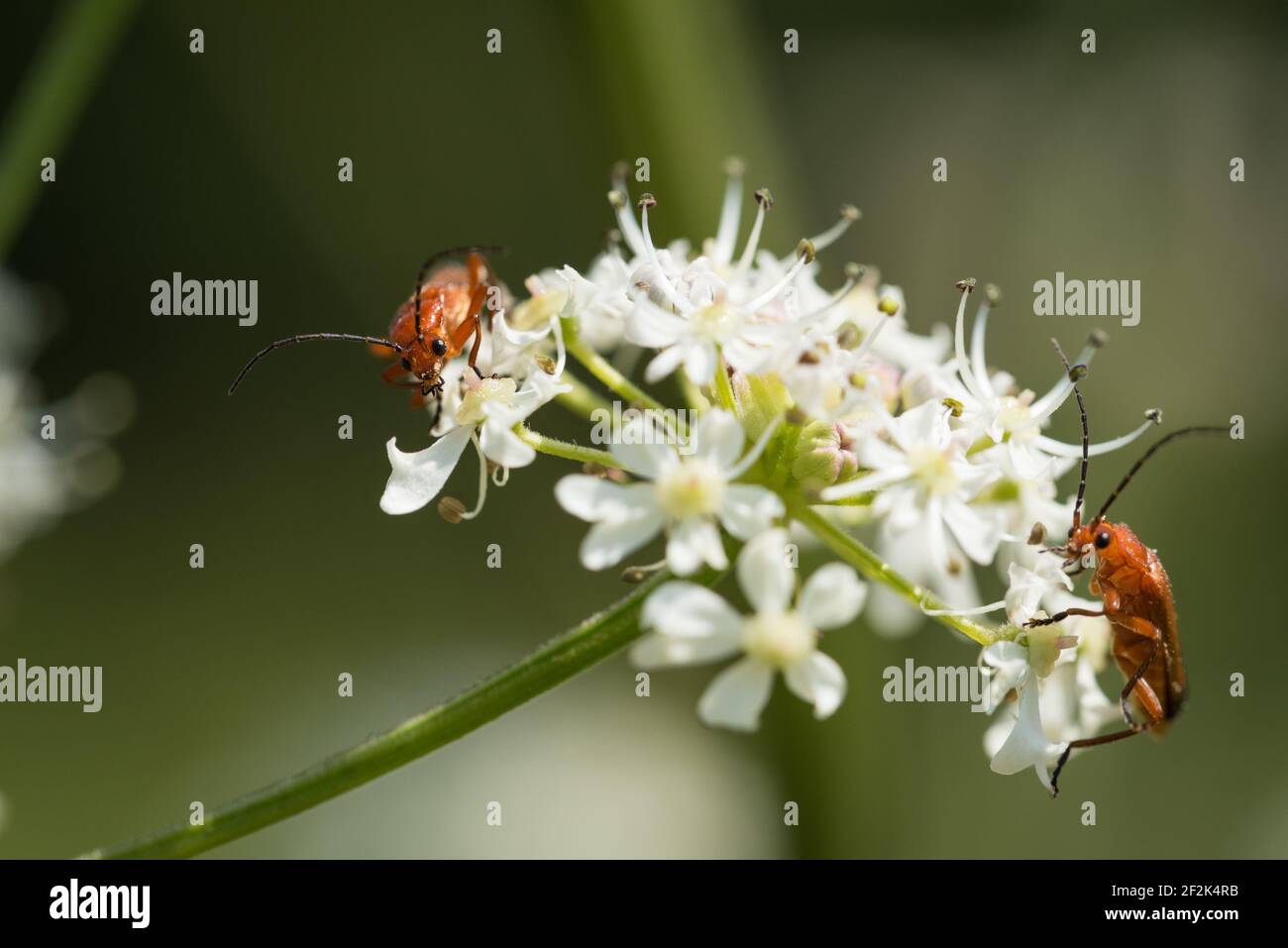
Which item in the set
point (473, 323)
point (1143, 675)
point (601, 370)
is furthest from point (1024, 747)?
point (473, 323)

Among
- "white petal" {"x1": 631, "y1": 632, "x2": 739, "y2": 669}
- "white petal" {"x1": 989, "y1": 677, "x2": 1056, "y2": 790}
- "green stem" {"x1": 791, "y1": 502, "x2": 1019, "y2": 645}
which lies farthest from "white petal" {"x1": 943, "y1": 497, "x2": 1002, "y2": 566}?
"white petal" {"x1": 631, "y1": 632, "x2": 739, "y2": 669}

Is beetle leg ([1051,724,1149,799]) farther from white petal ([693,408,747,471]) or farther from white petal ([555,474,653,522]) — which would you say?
white petal ([555,474,653,522])

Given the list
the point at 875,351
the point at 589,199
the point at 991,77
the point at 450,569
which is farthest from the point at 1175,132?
the point at 875,351

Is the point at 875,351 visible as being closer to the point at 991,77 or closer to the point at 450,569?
the point at 450,569

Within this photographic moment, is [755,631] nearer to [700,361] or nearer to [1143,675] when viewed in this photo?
[700,361]

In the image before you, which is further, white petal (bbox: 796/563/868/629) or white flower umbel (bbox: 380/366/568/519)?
white flower umbel (bbox: 380/366/568/519)

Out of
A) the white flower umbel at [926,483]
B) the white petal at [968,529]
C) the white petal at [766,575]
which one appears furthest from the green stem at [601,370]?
the white petal at [968,529]
